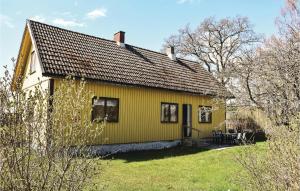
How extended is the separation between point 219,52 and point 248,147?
129 feet

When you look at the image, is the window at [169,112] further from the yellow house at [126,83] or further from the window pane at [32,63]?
the window pane at [32,63]

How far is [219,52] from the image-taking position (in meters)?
44.8

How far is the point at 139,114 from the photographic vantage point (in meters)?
19.7

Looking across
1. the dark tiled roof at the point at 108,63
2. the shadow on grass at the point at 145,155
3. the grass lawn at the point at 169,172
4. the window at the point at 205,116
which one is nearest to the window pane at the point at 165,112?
the dark tiled roof at the point at 108,63

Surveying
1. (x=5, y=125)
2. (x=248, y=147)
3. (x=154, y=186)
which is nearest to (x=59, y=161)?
(x=5, y=125)

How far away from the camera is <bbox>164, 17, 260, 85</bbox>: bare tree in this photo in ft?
144

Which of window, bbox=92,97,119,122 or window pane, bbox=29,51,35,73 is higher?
window pane, bbox=29,51,35,73

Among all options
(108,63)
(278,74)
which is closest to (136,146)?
(108,63)

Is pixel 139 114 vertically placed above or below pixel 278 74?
below

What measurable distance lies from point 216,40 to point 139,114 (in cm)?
2787

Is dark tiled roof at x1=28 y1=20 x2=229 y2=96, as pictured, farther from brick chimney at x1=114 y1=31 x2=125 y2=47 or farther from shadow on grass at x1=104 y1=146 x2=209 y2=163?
shadow on grass at x1=104 y1=146 x2=209 y2=163

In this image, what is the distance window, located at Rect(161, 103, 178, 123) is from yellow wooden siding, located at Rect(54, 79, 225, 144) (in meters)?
0.25

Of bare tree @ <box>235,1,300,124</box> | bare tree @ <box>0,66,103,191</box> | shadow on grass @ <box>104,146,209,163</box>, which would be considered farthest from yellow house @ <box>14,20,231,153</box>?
bare tree @ <box>0,66,103,191</box>

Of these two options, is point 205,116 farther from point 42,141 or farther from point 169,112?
point 42,141
